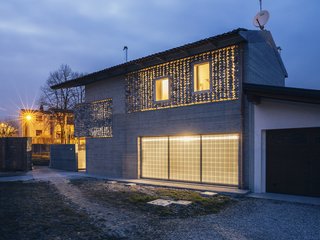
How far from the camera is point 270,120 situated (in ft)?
32.5

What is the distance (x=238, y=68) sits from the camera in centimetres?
1062

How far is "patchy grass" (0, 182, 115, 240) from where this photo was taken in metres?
5.87

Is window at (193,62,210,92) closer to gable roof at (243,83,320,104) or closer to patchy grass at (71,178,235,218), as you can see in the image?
gable roof at (243,83,320,104)

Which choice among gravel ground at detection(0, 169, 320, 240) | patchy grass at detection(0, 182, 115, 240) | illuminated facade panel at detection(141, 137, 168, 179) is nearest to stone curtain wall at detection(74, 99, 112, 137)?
illuminated facade panel at detection(141, 137, 168, 179)

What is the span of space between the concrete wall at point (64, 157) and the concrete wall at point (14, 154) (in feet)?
7.04

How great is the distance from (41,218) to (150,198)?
3.53 meters

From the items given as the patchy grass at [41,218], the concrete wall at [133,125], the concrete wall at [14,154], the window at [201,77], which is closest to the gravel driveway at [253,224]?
the patchy grass at [41,218]

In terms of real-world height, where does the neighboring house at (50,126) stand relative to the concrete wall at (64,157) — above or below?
above

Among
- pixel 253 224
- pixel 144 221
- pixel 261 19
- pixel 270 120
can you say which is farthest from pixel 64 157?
pixel 253 224

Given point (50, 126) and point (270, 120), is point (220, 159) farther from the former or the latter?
point (50, 126)

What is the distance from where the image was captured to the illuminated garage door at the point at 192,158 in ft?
35.7

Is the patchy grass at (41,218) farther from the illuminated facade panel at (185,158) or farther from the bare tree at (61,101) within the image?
the bare tree at (61,101)

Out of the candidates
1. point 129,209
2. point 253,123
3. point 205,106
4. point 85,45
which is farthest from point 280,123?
point 85,45

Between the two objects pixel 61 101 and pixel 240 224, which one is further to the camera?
pixel 61 101
